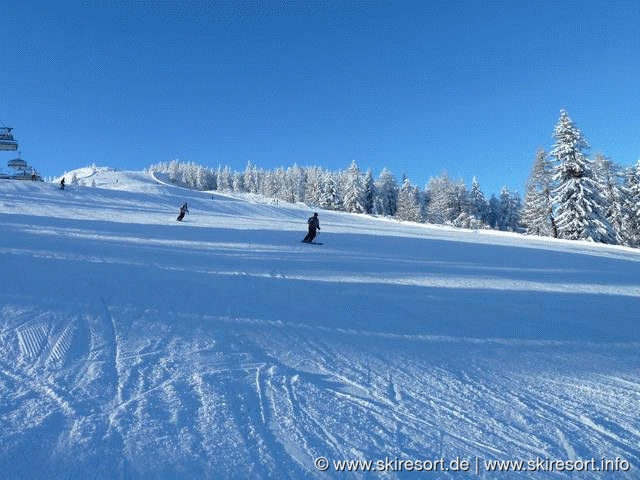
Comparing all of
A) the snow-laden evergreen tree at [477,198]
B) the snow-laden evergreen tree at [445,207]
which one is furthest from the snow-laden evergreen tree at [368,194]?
the snow-laden evergreen tree at [477,198]

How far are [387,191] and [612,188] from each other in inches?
1988

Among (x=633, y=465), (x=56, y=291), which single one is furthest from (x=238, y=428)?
(x=56, y=291)

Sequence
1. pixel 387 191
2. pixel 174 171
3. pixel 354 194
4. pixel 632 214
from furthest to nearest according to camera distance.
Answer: pixel 174 171 < pixel 387 191 < pixel 354 194 < pixel 632 214

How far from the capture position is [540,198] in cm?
4488

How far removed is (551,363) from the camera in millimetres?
5082

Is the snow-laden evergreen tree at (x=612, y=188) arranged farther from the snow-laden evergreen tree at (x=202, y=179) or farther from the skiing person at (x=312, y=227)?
the snow-laden evergreen tree at (x=202, y=179)

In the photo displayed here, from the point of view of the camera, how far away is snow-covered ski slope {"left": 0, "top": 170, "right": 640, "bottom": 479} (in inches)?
117

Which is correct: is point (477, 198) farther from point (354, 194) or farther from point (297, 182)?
point (297, 182)

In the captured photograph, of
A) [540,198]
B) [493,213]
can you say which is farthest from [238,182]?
[540,198]

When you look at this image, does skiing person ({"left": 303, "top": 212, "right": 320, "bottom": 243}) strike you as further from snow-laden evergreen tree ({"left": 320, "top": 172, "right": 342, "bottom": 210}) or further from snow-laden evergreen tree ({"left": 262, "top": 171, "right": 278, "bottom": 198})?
snow-laden evergreen tree ({"left": 262, "top": 171, "right": 278, "bottom": 198})

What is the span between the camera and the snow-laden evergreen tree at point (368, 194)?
250ft

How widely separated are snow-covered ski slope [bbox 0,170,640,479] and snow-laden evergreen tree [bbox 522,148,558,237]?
3850 cm
